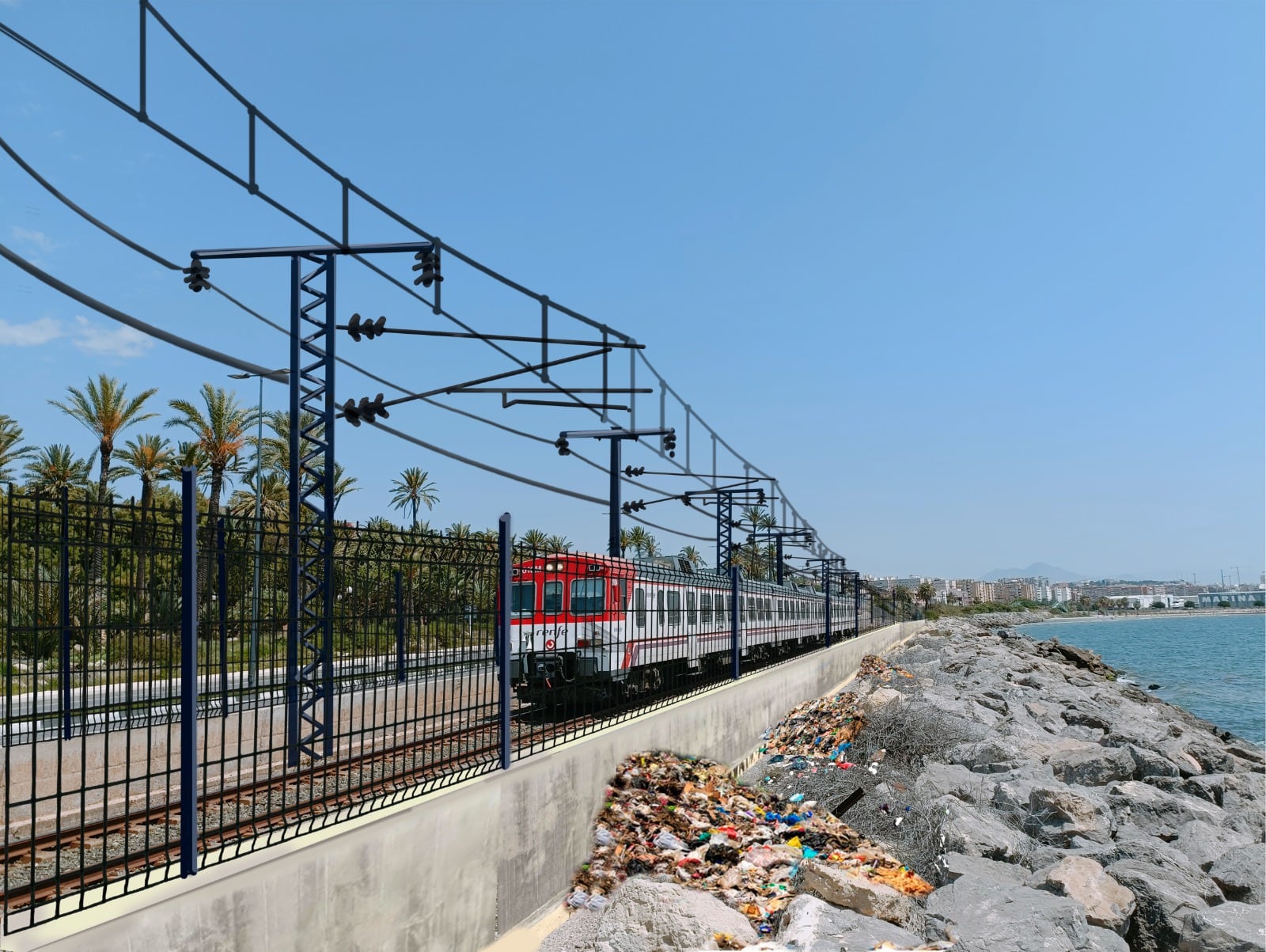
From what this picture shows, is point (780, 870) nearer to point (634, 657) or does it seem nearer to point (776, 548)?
point (634, 657)

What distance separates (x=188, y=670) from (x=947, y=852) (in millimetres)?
7068

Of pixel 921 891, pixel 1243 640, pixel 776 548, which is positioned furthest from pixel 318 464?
pixel 1243 640

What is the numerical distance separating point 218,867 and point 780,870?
491 centimetres

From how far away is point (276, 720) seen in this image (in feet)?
34.9

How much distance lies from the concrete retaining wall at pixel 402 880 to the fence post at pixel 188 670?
0.68 ft

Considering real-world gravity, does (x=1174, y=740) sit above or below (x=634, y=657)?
below

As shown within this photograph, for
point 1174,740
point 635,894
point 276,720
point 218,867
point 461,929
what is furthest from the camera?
point 1174,740

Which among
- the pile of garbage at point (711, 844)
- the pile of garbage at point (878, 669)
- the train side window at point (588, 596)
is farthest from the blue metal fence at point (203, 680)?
the pile of garbage at point (878, 669)

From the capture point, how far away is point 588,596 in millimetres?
11125

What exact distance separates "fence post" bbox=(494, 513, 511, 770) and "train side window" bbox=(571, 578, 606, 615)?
229 centimetres

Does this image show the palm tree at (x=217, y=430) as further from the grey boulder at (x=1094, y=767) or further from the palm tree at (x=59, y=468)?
the grey boulder at (x=1094, y=767)

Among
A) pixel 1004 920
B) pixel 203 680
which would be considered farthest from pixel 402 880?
pixel 1004 920

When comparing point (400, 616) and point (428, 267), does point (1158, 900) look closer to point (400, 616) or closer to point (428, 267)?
point (400, 616)

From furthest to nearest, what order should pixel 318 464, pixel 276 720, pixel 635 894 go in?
1. pixel 318 464
2. pixel 276 720
3. pixel 635 894
